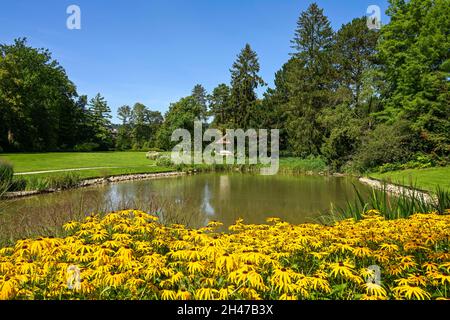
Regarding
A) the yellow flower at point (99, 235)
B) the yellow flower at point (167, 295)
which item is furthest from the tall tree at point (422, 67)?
the yellow flower at point (167, 295)

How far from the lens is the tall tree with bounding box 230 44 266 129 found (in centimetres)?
3769

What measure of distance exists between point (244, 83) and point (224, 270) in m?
36.5

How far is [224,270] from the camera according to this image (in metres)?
2.58

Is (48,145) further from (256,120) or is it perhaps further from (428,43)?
(428,43)

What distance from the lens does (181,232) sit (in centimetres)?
407

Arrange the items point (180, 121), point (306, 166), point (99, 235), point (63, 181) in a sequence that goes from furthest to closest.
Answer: point (180, 121) → point (306, 166) → point (63, 181) → point (99, 235)

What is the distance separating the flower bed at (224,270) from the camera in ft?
7.59

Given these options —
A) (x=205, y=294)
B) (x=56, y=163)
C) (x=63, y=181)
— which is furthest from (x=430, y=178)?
(x=56, y=163)

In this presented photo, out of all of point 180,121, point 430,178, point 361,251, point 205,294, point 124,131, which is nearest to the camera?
point 205,294

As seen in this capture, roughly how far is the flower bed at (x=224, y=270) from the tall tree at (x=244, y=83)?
34.5 m

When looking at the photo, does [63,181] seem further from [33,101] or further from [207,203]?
[33,101]

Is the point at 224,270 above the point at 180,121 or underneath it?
underneath

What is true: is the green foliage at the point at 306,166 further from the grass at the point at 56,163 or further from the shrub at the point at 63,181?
the shrub at the point at 63,181

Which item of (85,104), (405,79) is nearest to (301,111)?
(405,79)
